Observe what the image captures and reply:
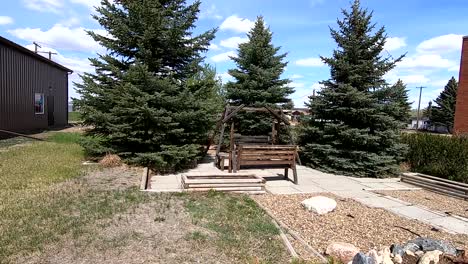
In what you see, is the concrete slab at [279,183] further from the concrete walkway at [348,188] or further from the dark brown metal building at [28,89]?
the dark brown metal building at [28,89]

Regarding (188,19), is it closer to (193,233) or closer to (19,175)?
(19,175)

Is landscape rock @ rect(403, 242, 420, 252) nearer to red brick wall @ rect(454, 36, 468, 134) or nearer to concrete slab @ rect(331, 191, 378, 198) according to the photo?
concrete slab @ rect(331, 191, 378, 198)

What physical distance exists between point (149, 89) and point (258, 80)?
230 inches

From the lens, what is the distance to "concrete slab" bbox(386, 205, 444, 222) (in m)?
6.82

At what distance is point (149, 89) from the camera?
412 inches

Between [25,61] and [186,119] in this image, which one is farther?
[25,61]

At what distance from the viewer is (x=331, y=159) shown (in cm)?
1158

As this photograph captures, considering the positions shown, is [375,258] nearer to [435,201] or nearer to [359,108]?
[435,201]

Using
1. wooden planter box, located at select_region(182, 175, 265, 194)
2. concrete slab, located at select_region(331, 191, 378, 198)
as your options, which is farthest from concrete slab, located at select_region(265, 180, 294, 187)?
concrete slab, located at select_region(331, 191, 378, 198)

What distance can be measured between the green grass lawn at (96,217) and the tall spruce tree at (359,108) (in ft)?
17.6

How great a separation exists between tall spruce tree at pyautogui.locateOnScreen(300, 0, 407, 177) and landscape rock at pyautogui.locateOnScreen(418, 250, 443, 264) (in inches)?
290

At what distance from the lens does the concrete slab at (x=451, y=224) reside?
6.20 metres

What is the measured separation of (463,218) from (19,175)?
29.8ft

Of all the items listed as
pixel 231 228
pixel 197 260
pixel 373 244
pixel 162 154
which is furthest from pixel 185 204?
pixel 162 154
